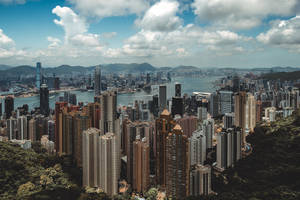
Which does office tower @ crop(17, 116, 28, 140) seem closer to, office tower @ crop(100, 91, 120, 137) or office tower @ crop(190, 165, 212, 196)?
office tower @ crop(100, 91, 120, 137)

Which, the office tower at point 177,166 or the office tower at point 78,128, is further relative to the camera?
the office tower at point 78,128

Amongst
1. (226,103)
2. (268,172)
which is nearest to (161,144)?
(268,172)

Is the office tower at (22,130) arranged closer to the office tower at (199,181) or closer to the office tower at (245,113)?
the office tower at (199,181)

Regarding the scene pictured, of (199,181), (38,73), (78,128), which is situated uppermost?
(38,73)

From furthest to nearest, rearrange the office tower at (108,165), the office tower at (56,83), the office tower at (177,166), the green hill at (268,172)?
the office tower at (56,83) → the office tower at (108,165) → the office tower at (177,166) → the green hill at (268,172)

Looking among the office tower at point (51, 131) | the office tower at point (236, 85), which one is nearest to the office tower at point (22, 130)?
the office tower at point (51, 131)

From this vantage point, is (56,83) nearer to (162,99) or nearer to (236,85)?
(162,99)

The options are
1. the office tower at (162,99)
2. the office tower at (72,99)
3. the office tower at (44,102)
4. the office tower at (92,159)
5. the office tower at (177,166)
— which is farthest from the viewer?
the office tower at (72,99)

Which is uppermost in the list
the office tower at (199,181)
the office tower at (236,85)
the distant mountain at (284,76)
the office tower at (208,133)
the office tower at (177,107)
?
the distant mountain at (284,76)
